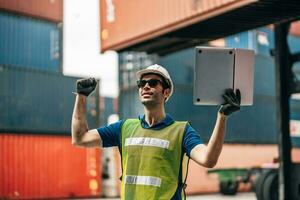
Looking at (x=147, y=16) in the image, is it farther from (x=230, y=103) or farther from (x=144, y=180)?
(x=230, y=103)

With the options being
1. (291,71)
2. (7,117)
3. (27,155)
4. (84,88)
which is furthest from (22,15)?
(84,88)

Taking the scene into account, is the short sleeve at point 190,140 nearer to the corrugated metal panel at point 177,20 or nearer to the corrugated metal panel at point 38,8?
the corrugated metal panel at point 177,20

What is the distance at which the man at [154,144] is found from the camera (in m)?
3.20

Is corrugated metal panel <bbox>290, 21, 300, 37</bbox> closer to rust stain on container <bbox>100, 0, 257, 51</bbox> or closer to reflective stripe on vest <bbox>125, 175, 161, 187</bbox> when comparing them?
rust stain on container <bbox>100, 0, 257, 51</bbox>

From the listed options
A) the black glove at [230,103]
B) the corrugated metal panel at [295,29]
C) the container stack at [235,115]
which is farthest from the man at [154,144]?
the corrugated metal panel at [295,29]

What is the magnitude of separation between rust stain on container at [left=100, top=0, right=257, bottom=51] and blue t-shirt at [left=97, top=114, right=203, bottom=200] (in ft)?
22.5

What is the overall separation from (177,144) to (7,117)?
73.9ft

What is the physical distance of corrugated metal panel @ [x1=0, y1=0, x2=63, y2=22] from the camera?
25922 millimetres

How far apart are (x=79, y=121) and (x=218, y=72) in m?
1.00

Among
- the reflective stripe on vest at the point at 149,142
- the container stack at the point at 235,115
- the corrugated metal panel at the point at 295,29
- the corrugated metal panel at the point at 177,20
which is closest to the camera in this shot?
the reflective stripe on vest at the point at 149,142

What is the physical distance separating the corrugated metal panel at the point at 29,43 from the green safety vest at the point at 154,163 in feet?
75.8

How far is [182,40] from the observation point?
13898 millimetres

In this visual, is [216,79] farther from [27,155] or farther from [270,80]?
[270,80]

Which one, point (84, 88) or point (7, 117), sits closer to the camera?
point (84, 88)
